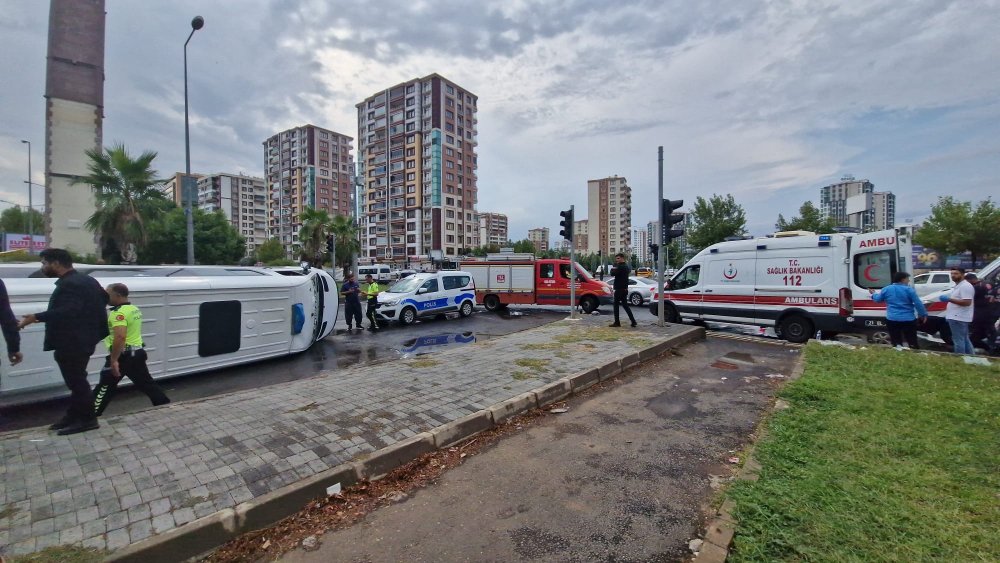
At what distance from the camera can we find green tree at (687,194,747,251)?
31812 mm

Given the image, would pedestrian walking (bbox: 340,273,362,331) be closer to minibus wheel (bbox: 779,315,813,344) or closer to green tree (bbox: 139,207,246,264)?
minibus wheel (bbox: 779,315,813,344)

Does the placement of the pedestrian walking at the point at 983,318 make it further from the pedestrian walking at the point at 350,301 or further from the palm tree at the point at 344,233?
the palm tree at the point at 344,233

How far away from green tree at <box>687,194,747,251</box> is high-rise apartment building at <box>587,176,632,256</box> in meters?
77.5

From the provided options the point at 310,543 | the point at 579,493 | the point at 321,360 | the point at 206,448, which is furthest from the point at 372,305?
the point at 579,493

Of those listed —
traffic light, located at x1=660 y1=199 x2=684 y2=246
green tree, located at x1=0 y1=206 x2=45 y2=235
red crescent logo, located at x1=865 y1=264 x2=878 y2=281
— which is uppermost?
green tree, located at x1=0 y1=206 x2=45 y2=235

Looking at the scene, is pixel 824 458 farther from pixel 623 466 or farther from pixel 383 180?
pixel 383 180

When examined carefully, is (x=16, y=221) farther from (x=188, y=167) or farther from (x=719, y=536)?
(x=719, y=536)

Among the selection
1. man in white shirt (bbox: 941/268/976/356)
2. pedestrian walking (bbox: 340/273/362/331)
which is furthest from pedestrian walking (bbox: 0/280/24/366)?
man in white shirt (bbox: 941/268/976/356)

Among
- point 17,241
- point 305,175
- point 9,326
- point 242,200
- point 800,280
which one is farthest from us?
point 242,200

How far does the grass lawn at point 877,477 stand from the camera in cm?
231

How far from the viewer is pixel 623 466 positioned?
3635 mm

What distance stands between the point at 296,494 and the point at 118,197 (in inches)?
807

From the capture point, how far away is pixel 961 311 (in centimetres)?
750

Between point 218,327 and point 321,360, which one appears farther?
point 321,360
